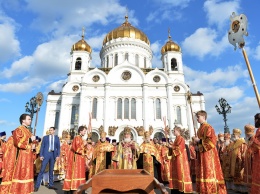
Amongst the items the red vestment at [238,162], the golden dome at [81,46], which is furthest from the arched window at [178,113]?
the red vestment at [238,162]

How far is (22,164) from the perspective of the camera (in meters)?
5.05

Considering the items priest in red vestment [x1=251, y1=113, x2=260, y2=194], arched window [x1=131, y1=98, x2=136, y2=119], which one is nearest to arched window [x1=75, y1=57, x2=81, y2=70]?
arched window [x1=131, y1=98, x2=136, y2=119]

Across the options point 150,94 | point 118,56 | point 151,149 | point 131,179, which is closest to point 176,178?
point 151,149

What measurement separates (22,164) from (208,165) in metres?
4.48

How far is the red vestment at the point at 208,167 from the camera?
4.56m

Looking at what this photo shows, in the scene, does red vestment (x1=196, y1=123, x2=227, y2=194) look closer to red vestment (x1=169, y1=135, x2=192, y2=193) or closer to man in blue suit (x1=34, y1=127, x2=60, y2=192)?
red vestment (x1=169, y1=135, x2=192, y2=193)

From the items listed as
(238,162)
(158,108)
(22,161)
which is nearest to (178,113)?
(158,108)

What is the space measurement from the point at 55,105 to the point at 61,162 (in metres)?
21.6

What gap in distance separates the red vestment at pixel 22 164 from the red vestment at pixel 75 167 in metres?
0.92

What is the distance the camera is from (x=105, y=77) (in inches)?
1094

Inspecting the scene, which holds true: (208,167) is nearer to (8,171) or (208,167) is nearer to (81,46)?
(8,171)

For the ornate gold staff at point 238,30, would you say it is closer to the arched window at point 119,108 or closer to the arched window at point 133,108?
the arched window at point 133,108

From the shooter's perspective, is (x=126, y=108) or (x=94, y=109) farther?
(x=126, y=108)

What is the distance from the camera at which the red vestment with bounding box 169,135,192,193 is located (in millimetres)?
5402
